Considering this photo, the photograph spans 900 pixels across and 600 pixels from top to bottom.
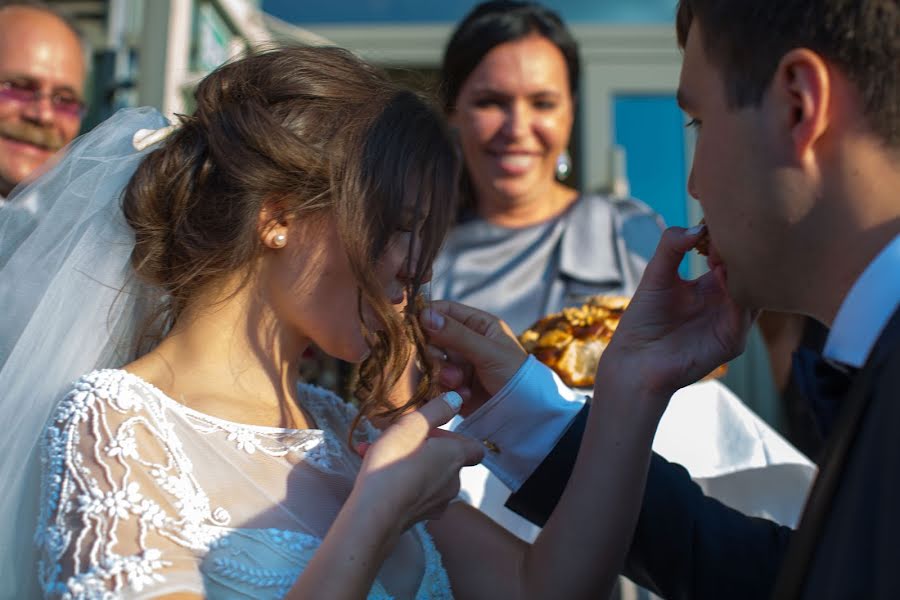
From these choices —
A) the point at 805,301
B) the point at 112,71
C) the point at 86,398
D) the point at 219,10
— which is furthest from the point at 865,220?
the point at 112,71

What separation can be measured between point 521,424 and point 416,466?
0.47 m

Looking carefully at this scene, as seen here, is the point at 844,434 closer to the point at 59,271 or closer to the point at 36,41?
the point at 59,271

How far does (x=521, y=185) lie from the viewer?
3260 millimetres

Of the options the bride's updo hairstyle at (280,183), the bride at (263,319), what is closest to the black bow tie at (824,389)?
the bride at (263,319)

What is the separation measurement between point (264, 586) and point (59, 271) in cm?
68

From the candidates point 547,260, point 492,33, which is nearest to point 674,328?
point 547,260

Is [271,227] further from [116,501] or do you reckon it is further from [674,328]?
[674,328]

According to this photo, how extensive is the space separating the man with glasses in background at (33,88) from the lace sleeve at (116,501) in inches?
70.3

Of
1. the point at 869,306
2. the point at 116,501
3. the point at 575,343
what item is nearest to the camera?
the point at 869,306

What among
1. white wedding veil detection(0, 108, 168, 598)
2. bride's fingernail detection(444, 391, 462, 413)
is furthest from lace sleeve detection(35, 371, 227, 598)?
bride's fingernail detection(444, 391, 462, 413)

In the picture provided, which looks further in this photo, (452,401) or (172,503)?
(452,401)

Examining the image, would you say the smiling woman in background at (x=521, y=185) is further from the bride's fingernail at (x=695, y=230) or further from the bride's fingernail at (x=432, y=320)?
the bride's fingernail at (x=695, y=230)

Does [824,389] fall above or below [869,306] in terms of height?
below

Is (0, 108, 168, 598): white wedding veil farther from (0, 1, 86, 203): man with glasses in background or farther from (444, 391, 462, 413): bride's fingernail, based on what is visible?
(0, 1, 86, 203): man with glasses in background
